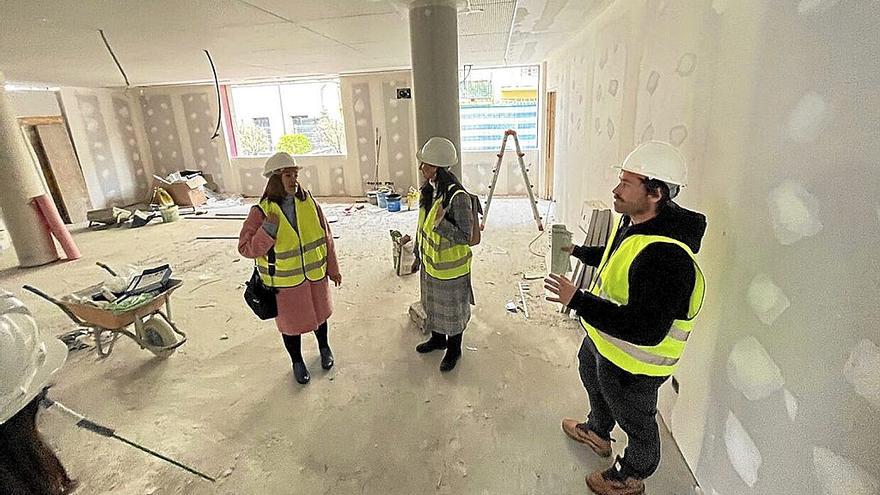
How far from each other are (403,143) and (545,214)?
319 cm

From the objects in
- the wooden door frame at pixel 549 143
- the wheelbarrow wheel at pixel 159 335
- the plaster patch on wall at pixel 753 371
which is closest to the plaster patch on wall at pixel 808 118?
the plaster patch on wall at pixel 753 371

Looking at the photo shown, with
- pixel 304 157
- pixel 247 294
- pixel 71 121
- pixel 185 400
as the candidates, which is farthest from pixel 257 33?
pixel 71 121

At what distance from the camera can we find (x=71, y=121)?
7352mm

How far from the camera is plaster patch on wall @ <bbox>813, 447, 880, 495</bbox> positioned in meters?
1.00

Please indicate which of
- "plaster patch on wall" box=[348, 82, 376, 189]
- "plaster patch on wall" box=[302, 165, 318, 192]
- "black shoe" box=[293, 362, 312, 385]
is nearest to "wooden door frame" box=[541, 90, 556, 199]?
"plaster patch on wall" box=[348, 82, 376, 189]

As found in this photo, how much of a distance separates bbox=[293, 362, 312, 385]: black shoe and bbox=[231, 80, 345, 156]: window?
259 inches

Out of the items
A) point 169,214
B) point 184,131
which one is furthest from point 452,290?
point 184,131

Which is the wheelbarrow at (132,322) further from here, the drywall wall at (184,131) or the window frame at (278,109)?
the drywall wall at (184,131)

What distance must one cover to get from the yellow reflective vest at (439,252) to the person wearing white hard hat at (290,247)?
0.61 m

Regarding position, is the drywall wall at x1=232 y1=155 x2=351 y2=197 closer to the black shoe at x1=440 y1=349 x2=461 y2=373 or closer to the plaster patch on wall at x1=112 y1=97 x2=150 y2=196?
the plaster patch on wall at x1=112 y1=97 x2=150 y2=196

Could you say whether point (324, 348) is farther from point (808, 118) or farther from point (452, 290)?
point (808, 118)

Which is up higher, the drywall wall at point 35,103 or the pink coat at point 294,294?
the drywall wall at point 35,103

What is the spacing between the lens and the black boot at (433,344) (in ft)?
9.75

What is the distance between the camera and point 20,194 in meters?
4.91
